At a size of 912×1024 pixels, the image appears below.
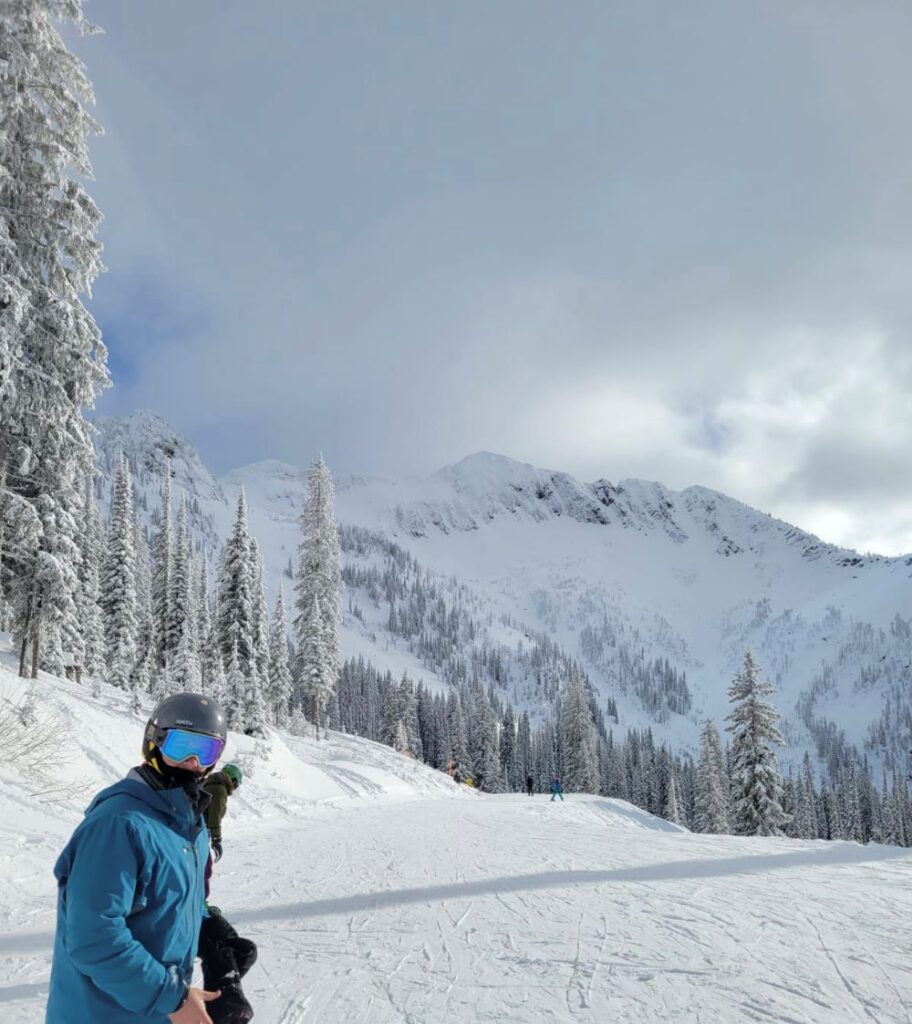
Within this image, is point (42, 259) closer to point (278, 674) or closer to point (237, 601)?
point (237, 601)

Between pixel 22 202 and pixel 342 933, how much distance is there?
16.3 meters

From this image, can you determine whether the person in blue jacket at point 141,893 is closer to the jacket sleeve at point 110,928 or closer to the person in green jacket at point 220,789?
the jacket sleeve at point 110,928

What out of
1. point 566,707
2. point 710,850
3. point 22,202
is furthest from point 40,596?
point 566,707

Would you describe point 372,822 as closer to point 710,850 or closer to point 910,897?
point 710,850

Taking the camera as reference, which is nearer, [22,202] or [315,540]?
[22,202]

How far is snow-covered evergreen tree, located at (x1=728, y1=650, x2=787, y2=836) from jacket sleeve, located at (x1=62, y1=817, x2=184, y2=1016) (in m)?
34.3

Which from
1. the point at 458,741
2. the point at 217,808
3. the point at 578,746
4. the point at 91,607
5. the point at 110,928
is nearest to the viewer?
the point at 110,928

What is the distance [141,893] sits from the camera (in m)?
Answer: 2.75

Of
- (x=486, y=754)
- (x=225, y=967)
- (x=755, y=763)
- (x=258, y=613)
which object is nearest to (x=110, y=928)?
(x=225, y=967)

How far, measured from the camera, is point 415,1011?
518cm

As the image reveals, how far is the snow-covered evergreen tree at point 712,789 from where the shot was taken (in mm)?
50719

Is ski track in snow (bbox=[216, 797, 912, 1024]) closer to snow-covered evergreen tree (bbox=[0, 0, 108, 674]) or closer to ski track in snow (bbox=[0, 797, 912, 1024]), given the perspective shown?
ski track in snow (bbox=[0, 797, 912, 1024])

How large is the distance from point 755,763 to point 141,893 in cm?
3742

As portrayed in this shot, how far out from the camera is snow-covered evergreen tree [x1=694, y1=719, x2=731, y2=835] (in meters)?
50.7
